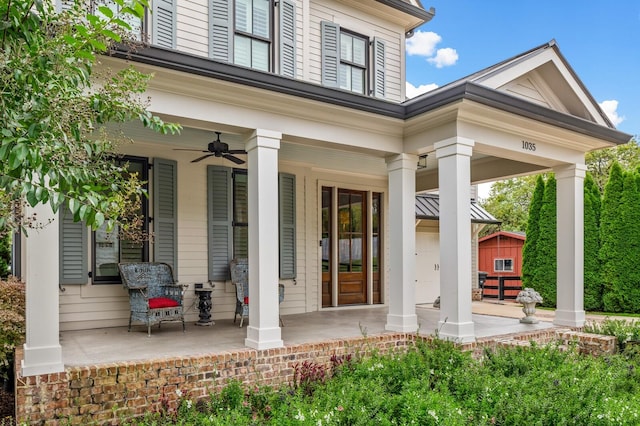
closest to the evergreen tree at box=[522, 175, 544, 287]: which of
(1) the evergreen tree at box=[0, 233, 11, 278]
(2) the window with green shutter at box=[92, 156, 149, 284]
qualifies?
(2) the window with green shutter at box=[92, 156, 149, 284]

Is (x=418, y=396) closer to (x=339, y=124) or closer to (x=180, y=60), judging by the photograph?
(x=339, y=124)

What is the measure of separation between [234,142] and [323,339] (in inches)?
127

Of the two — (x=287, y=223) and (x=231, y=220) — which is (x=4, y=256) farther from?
(x=287, y=223)

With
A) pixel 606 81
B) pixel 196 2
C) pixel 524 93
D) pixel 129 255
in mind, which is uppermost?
pixel 606 81

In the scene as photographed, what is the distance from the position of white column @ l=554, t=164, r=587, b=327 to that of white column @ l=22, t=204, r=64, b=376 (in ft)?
21.5

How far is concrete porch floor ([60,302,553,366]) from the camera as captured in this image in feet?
15.4

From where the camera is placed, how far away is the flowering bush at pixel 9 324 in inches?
185

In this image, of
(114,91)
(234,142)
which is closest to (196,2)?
(234,142)

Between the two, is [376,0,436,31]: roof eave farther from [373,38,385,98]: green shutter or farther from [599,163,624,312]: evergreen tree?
[599,163,624,312]: evergreen tree

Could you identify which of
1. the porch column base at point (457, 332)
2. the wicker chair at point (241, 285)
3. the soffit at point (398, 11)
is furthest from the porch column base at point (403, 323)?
the soffit at point (398, 11)

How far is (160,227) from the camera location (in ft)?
21.9

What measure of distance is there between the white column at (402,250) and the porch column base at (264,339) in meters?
1.76

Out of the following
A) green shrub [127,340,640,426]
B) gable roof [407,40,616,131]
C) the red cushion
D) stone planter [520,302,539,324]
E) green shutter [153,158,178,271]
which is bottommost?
green shrub [127,340,640,426]

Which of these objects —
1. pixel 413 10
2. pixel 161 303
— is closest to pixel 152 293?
pixel 161 303
